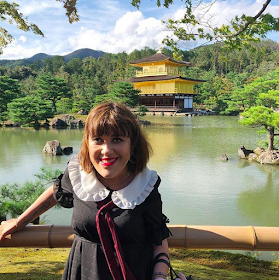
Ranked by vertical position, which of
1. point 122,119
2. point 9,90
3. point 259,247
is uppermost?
point 9,90

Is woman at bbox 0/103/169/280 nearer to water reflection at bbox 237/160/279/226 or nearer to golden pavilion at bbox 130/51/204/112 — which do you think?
water reflection at bbox 237/160/279/226

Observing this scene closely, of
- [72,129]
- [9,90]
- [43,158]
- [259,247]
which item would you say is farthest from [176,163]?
[9,90]

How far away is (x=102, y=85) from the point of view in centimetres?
2486

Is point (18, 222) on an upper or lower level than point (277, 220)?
upper

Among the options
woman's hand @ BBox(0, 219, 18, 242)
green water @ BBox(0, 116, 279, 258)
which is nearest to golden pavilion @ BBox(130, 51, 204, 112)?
green water @ BBox(0, 116, 279, 258)

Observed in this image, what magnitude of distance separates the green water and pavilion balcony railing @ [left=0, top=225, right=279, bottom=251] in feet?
3.08

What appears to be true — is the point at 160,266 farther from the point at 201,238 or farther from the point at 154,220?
the point at 201,238

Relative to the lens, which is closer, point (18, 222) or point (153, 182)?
point (153, 182)

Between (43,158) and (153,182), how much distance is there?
6939 mm

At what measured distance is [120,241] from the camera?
882 millimetres

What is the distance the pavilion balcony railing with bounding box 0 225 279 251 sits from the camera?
42.4 inches

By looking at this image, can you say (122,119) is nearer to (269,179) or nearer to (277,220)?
(277,220)

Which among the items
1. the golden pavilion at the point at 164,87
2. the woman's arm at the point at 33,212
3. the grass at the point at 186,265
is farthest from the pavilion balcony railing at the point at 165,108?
the woman's arm at the point at 33,212

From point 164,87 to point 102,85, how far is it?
6424 millimetres
